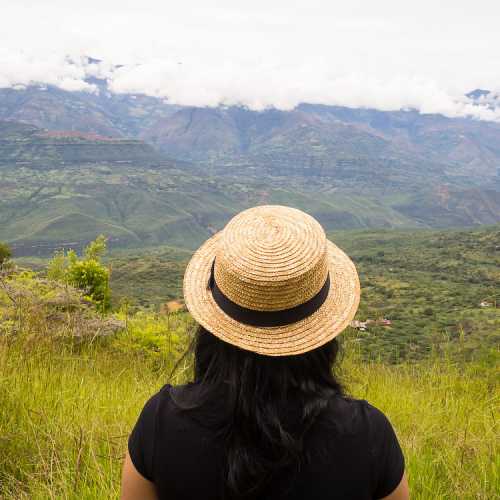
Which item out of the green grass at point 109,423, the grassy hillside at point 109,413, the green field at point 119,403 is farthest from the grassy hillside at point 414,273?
the green grass at point 109,423

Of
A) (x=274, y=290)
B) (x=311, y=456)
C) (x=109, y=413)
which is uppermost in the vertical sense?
(x=274, y=290)

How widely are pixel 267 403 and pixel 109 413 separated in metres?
1.95

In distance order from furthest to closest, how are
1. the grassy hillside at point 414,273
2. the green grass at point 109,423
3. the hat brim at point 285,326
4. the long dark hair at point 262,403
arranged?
the grassy hillside at point 414,273 < the green grass at point 109,423 < the hat brim at point 285,326 < the long dark hair at point 262,403

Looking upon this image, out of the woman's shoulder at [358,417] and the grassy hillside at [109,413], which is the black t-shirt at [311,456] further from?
the grassy hillside at [109,413]

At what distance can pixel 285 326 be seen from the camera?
1562mm

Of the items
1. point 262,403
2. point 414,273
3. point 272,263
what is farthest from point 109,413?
point 414,273

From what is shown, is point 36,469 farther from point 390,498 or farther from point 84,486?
point 390,498

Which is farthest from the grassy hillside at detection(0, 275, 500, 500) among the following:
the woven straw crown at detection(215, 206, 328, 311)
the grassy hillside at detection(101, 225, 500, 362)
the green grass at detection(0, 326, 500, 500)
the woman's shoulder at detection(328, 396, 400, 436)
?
the grassy hillside at detection(101, 225, 500, 362)

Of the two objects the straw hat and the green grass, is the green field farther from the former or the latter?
the straw hat

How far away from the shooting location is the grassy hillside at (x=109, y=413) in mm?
2412

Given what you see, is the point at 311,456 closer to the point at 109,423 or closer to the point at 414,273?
the point at 109,423

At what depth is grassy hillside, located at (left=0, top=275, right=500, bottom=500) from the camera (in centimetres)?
241

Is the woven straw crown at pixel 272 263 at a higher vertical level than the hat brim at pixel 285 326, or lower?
higher

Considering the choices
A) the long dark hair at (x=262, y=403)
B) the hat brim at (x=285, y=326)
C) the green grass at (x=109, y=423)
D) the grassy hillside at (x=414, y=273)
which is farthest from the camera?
the grassy hillside at (x=414, y=273)
